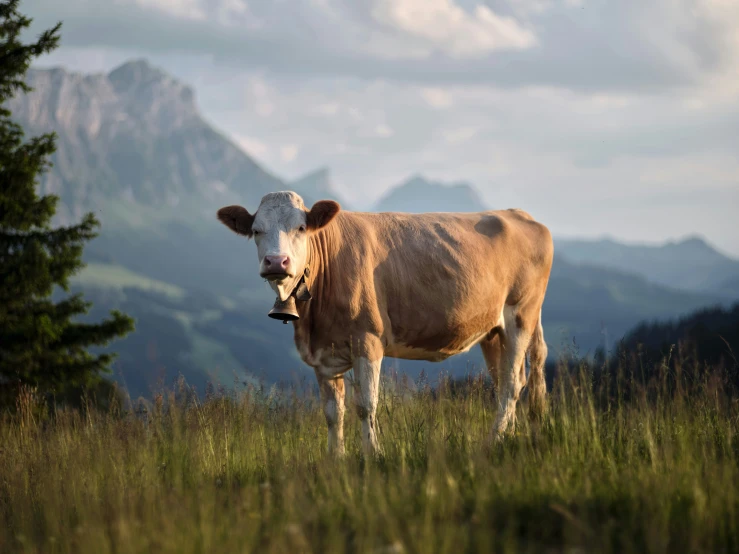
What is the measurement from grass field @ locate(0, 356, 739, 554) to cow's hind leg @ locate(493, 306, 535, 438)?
62 cm

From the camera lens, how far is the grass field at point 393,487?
14.7 feet

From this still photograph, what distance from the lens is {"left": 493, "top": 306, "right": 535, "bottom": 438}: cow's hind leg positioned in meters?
9.05

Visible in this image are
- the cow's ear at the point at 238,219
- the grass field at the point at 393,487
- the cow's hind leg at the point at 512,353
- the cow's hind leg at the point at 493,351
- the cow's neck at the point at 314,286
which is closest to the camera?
the grass field at the point at 393,487

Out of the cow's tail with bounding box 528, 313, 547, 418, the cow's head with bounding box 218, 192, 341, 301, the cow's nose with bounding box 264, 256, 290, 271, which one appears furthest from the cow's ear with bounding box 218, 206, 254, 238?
the cow's tail with bounding box 528, 313, 547, 418

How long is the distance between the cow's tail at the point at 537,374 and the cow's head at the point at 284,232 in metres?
3.19

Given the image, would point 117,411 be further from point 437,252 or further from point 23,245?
point 23,245

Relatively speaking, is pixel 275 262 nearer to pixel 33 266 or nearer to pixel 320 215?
pixel 320 215

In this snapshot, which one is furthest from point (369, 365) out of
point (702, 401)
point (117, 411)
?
point (117, 411)

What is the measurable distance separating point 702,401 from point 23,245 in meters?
14.6

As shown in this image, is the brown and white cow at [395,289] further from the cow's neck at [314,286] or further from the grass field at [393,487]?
the grass field at [393,487]

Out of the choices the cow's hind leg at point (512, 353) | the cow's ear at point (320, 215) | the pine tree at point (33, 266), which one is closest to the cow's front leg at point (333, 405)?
the cow's ear at point (320, 215)

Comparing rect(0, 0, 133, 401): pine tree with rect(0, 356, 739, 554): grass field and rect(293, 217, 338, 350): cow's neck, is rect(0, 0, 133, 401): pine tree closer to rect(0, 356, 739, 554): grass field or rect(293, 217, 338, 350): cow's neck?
rect(0, 356, 739, 554): grass field

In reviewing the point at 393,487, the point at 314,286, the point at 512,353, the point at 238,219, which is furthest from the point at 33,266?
the point at 393,487

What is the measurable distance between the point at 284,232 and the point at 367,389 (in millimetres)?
1691
